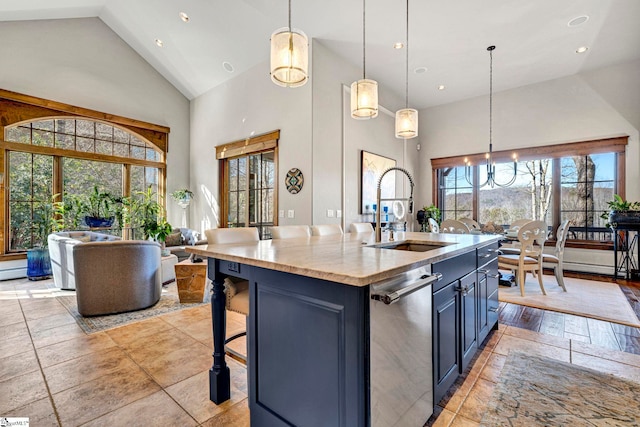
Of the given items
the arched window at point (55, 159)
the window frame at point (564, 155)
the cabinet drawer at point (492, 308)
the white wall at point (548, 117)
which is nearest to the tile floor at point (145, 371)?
the cabinet drawer at point (492, 308)

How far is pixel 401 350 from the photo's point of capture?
1.21m

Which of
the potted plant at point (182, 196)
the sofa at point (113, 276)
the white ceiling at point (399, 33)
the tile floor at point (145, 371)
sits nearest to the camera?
the tile floor at point (145, 371)

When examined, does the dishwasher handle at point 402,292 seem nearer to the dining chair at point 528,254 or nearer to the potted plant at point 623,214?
the dining chair at point 528,254

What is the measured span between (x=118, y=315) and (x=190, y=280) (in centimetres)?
77

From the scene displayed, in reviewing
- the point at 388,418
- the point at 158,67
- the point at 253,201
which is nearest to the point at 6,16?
the point at 158,67

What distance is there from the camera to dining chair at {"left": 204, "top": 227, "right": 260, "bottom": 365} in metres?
1.84

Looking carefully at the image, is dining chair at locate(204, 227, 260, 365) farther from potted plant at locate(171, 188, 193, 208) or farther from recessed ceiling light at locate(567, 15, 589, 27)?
recessed ceiling light at locate(567, 15, 589, 27)

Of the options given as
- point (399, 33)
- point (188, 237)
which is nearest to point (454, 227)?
point (399, 33)

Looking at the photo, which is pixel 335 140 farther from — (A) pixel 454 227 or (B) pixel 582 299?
(B) pixel 582 299

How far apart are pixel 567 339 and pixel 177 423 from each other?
3.05 meters

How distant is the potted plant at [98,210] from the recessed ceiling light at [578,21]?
7.07 m

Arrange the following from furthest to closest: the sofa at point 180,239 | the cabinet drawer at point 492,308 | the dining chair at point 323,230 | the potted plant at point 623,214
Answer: the sofa at point 180,239 < the potted plant at point 623,214 < the dining chair at point 323,230 < the cabinet drawer at point 492,308

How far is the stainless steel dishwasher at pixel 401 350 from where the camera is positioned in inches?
41.8

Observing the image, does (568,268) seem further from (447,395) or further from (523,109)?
(447,395)
